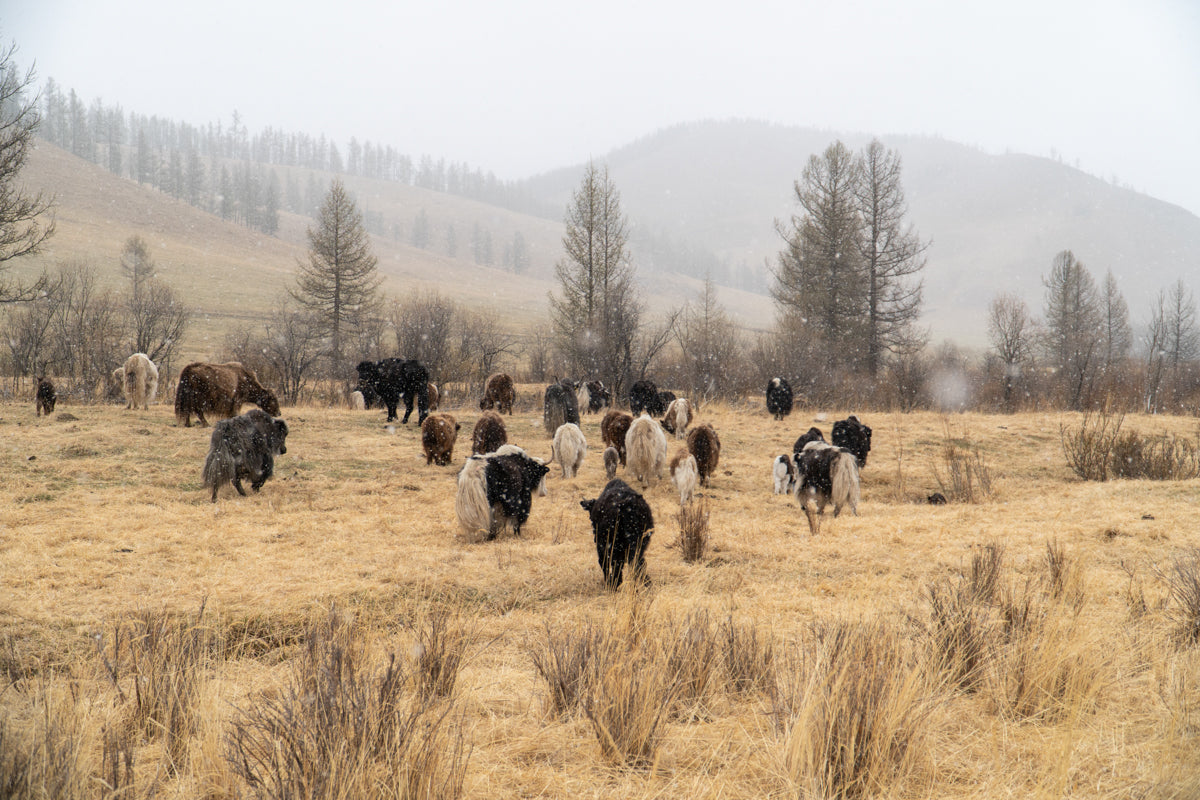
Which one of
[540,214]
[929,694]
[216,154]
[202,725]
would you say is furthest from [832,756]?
[216,154]

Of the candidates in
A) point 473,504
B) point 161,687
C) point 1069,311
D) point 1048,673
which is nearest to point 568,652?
point 161,687

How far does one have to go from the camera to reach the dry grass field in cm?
234

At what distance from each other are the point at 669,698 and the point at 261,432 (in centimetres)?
723

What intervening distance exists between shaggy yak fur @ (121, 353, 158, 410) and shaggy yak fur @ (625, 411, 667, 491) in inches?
402

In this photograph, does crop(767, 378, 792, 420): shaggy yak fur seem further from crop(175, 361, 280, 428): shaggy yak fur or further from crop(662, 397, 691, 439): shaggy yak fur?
crop(175, 361, 280, 428): shaggy yak fur

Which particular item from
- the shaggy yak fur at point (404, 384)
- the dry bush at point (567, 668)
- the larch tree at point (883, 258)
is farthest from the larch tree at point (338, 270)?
the dry bush at point (567, 668)

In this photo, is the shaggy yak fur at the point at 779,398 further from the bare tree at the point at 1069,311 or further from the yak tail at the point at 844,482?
the bare tree at the point at 1069,311

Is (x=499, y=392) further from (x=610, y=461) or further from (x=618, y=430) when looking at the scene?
(x=610, y=461)

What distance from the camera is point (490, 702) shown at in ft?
10.6

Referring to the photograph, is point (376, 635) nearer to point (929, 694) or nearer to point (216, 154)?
point (929, 694)

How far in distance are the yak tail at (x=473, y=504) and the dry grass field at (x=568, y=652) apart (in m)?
0.25

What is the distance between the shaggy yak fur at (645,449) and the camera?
9.74 m

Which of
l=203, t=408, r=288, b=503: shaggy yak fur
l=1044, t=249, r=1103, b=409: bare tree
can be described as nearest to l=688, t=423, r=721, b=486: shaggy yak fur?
l=203, t=408, r=288, b=503: shaggy yak fur

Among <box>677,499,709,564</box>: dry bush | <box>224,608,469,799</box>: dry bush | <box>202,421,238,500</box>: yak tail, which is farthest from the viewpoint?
<box>202,421,238,500</box>: yak tail
